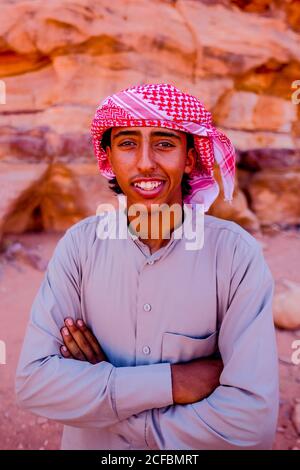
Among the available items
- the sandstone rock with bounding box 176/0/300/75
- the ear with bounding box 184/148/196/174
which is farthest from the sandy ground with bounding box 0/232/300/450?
the sandstone rock with bounding box 176/0/300/75

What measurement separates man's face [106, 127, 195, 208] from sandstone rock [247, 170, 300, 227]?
16.9 ft

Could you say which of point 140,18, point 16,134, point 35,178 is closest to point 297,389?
point 35,178

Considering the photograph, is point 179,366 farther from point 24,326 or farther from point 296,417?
point 24,326

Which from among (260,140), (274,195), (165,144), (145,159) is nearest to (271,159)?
(260,140)

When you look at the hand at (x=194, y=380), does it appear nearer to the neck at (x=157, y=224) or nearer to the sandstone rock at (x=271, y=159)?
the neck at (x=157, y=224)

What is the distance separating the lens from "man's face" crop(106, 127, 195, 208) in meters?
1.73

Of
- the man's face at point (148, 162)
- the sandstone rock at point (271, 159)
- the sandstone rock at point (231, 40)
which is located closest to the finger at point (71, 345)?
the man's face at point (148, 162)

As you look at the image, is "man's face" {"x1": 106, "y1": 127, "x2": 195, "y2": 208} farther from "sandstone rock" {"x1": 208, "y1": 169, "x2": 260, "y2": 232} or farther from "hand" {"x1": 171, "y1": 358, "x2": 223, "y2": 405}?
"sandstone rock" {"x1": 208, "y1": 169, "x2": 260, "y2": 232}

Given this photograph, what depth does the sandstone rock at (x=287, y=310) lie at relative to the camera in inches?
166

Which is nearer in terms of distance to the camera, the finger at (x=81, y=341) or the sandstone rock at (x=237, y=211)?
the finger at (x=81, y=341)

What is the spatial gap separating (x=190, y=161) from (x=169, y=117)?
0.27 meters

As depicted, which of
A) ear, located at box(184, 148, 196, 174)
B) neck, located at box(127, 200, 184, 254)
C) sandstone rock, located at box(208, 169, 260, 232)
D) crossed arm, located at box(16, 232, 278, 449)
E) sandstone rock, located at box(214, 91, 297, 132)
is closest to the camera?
crossed arm, located at box(16, 232, 278, 449)

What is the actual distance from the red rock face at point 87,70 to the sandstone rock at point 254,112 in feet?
0.09

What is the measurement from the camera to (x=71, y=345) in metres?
1.74
